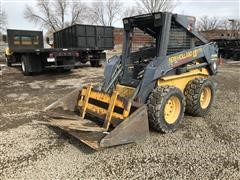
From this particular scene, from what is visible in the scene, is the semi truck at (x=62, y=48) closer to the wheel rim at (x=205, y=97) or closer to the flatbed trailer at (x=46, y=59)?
the flatbed trailer at (x=46, y=59)

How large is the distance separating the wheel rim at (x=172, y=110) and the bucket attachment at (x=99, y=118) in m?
0.68

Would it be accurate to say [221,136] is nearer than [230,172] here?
No

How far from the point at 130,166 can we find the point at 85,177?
59 centimetres

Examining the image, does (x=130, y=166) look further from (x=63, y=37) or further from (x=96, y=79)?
(x=63, y=37)

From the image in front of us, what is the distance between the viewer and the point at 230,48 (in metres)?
17.9

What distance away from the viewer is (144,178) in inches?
121

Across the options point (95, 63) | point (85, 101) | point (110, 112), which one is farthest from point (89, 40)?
point (110, 112)

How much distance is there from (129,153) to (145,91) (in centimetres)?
112

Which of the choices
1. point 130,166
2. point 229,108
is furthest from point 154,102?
point 229,108

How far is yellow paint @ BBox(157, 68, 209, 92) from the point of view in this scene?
4.48 metres

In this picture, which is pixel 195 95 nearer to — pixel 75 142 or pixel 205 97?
pixel 205 97

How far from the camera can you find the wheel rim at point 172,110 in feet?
14.1

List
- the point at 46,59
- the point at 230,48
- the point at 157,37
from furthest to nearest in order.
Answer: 1. the point at 230,48
2. the point at 46,59
3. the point at 157,37

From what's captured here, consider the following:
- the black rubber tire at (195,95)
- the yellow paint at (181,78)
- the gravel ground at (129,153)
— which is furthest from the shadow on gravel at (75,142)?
the black rubber tire at (195,95)
